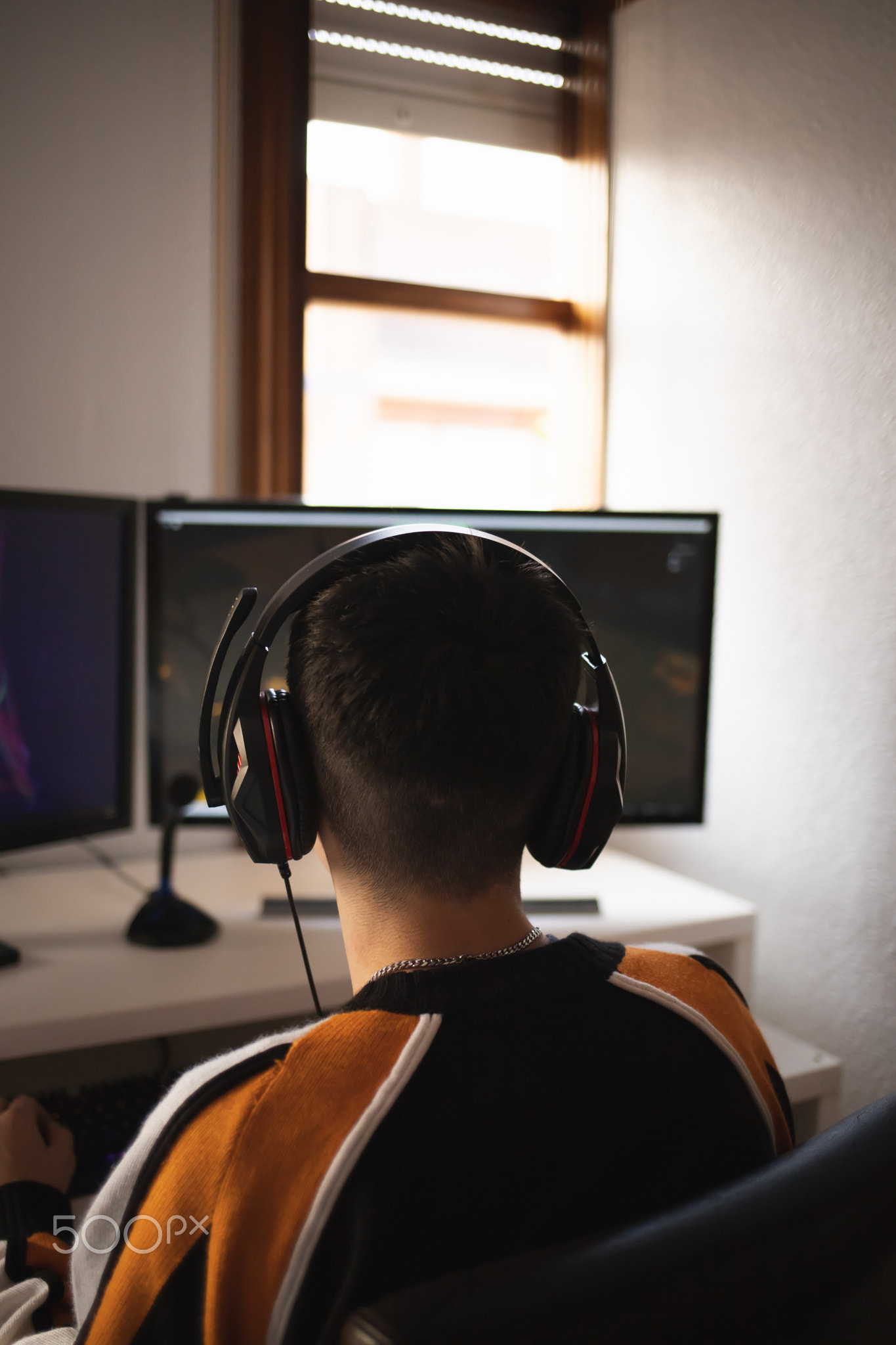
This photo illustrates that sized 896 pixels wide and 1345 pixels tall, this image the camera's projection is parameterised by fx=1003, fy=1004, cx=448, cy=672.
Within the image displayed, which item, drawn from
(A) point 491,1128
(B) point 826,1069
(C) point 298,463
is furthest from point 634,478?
(A) point 491,1128

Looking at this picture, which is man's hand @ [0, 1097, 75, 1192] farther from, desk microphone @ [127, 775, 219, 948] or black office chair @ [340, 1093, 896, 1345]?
black office chair @ [340, 1093, 896, 1345]

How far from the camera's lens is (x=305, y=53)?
1.78 metres

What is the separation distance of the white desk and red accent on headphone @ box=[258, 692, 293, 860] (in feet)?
1.49

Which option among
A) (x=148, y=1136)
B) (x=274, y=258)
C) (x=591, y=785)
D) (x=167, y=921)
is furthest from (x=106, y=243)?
(x=148, y=1136)

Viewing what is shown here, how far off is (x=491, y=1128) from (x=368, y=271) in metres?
1.80

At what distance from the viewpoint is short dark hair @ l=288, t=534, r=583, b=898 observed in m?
0.60

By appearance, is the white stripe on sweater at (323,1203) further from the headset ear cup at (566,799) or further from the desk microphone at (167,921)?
the desk microphone at (167,921)

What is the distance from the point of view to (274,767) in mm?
706

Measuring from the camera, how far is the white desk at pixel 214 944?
1.05 meters

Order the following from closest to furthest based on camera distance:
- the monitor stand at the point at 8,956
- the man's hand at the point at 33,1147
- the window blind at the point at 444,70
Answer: the man's hand at the point at 33,1147, the monitor stand at the point at 8,956, the window blind at the point at 444,70

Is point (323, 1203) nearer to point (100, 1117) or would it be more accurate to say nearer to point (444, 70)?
point (100, 1117)

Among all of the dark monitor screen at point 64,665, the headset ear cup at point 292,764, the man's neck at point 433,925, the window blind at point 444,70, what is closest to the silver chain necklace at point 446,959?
the man's neck at point 433,925

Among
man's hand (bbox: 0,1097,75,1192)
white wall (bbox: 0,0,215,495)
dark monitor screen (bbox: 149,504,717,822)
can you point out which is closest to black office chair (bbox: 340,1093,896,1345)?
man's hand (bbox: 0,1097,75,1192)

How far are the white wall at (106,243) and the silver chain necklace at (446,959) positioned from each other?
1259 mm
